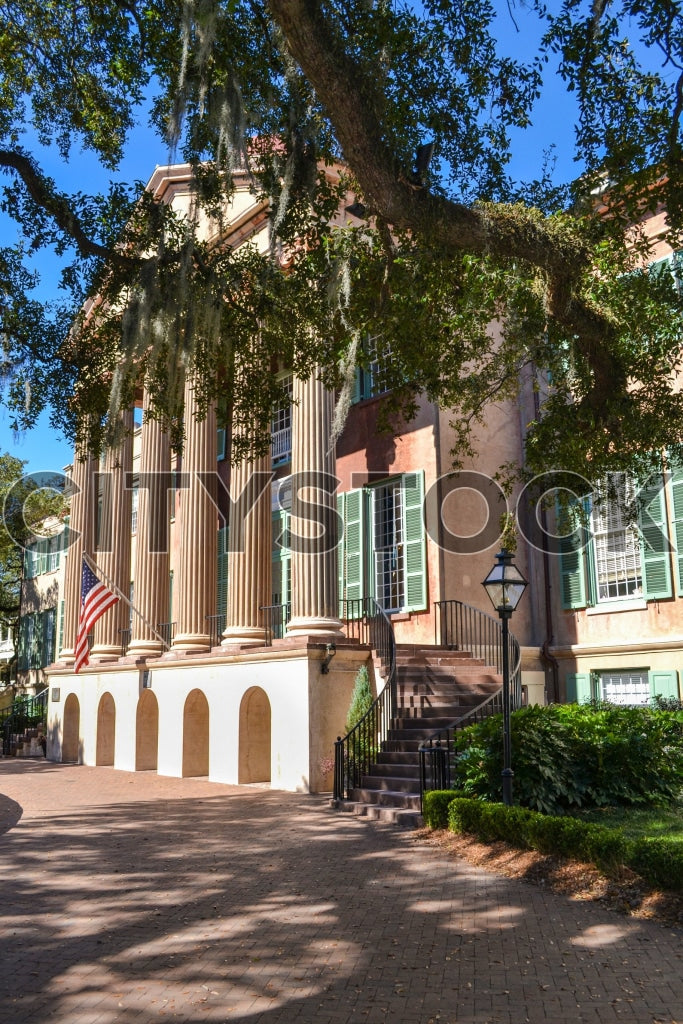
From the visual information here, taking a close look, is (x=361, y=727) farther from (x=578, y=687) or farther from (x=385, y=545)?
(x=385, y=545)

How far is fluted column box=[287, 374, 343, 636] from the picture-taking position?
50.8ft

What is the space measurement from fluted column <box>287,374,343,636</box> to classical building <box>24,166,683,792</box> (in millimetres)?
34

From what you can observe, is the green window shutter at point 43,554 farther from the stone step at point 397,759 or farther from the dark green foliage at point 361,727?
the stone step at point 397,759

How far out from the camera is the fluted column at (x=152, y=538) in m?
21.1

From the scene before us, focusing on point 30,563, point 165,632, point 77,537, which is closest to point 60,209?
point 165,632

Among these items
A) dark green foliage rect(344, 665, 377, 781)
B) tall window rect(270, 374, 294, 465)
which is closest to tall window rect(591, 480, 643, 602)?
dark green foliage rect(344, 665, 377, 781)

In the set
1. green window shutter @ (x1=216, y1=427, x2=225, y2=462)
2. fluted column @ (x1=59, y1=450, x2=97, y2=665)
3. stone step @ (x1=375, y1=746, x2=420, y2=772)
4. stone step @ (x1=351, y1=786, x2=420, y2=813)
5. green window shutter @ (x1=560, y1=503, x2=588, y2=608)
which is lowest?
stone step @ (x1=351, y1=786, x2=420, y2=813)

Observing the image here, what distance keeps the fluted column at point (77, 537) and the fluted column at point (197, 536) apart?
24.6ft

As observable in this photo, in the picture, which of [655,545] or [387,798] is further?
[655,545]

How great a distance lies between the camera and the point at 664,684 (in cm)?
1426

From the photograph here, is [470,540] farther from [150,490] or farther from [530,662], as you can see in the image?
[150,490]

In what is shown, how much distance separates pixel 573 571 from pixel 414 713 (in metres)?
4.20

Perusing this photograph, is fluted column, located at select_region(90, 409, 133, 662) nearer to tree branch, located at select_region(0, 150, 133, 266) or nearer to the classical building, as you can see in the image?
the classical building

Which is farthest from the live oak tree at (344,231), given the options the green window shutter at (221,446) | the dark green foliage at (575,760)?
the green window shutter at (221,446)
